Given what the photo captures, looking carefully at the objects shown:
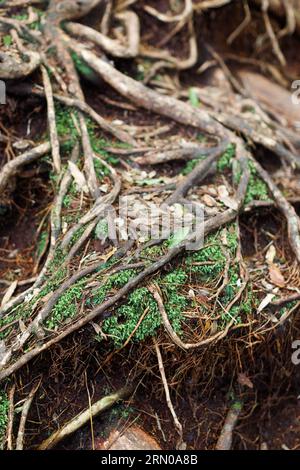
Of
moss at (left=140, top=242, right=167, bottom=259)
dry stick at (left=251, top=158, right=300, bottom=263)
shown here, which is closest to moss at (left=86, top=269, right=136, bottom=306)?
moss at (left=140, top=242, right=167, bottom=259)

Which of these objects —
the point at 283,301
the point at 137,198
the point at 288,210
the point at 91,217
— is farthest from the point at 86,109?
the point at 283,301

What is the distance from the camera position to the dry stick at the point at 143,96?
4.81 m

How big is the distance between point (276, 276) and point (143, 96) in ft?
6.13

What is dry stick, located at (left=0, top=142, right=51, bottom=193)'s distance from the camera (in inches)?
165

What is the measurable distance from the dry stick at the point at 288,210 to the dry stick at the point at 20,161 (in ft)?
5.40

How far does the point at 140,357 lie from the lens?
Answer: 364cm

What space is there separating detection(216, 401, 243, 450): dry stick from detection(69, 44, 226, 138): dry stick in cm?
223

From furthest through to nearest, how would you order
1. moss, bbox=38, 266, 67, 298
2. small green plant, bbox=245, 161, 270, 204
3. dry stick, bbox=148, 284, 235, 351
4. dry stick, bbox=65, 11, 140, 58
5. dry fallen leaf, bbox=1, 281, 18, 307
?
dry stick, bbox=65, 11, 140, 58 → small green plant, bbox=245, 161, 270, 204 → dry fallen leaf, bbox=1, 281, 18, 307 → moss, bbox=38, 266, 67, 298 → dry stick, bbox=148, 284, 235, 351

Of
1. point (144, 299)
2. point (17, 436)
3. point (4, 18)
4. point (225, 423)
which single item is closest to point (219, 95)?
point (4, 18)

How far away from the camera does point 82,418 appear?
3562 millimetres

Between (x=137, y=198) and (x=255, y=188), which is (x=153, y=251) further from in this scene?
(x=255, y=188)

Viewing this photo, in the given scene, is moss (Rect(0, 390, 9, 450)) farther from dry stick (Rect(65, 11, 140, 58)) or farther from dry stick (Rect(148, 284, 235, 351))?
dry stick (Rect(65, 11, 140, 58))

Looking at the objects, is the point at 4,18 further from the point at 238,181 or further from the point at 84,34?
the point at 238,181

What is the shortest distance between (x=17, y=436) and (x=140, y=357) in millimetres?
861
